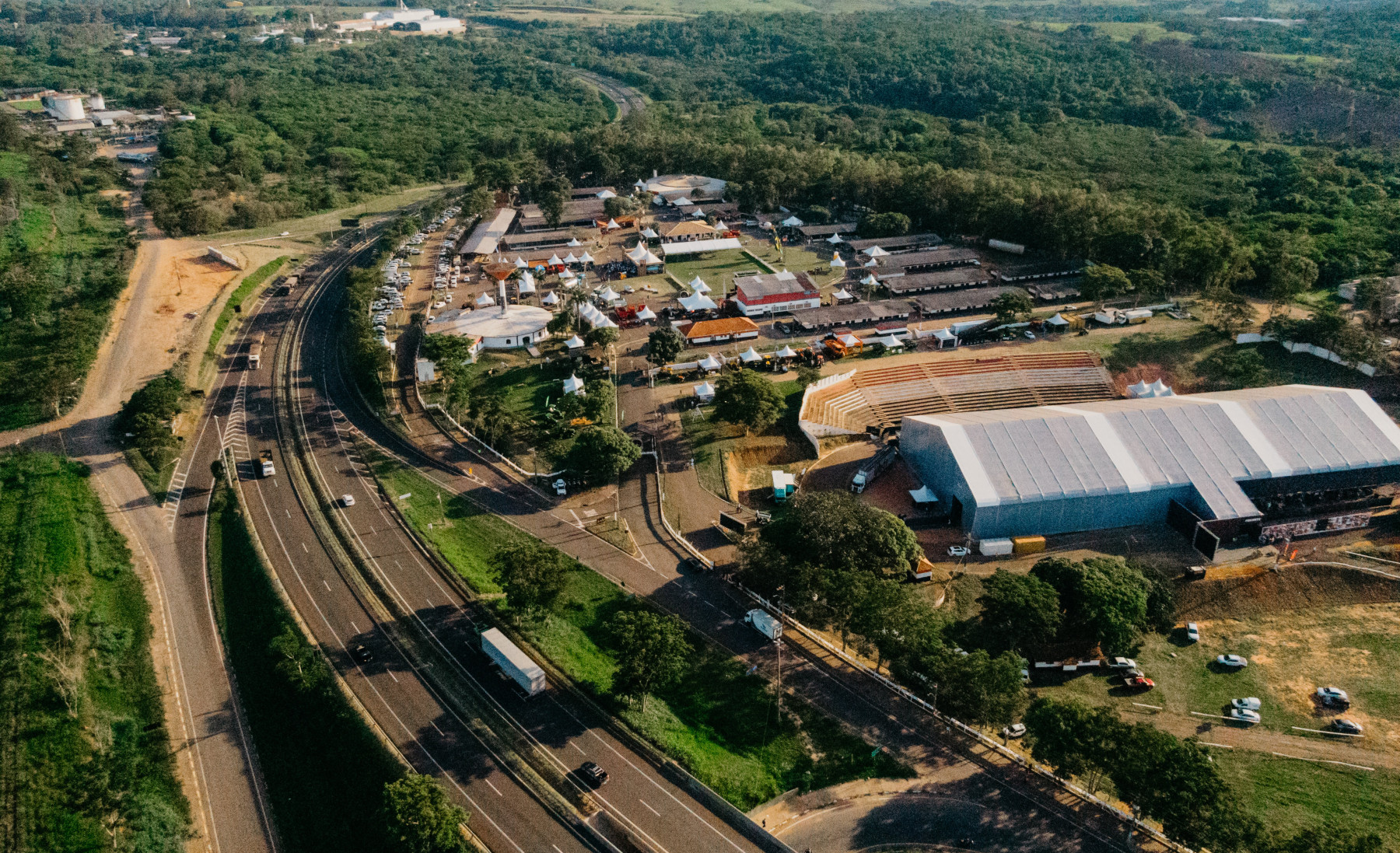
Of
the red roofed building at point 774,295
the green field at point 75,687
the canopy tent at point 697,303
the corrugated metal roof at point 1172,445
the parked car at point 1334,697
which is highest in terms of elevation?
the corrugated metal roof at point 1172,445

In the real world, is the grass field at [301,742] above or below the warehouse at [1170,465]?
below

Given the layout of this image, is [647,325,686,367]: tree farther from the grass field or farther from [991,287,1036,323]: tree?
the grass field

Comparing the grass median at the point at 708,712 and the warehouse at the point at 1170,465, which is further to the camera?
the warehouse at the point at 1170,465

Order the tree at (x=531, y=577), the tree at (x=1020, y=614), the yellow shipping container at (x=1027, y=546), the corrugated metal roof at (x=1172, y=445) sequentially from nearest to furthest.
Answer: the tree at (x=1020, y=614) → the tree at (x=531, y=577) → the yellow shipping container at (x=1027, y=546) → the corrugated metal roof at (x=1172, y=445)

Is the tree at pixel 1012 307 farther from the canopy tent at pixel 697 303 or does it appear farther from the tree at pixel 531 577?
the tree at pixel 531 577

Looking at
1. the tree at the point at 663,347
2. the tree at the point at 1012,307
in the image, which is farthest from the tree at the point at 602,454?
the tree at the point at 1012,307

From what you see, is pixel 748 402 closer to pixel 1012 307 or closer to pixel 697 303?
pixel 697 303
